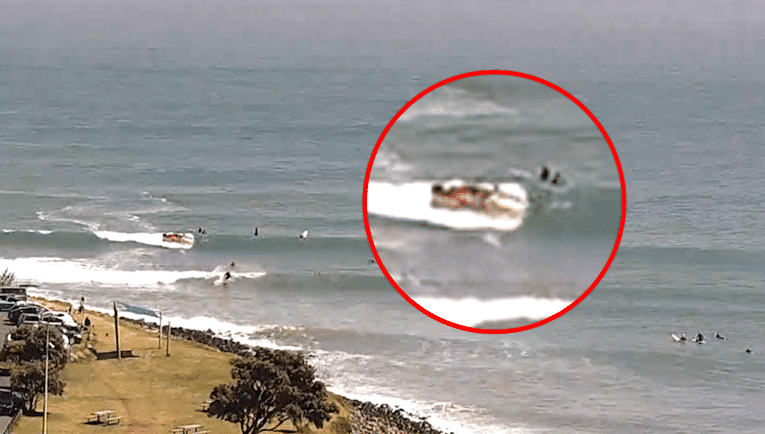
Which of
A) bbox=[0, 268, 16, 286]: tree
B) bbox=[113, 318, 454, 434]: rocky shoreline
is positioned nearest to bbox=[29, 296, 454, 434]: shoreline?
bbox=[113, 318, 454, 434]: rocky shoreline

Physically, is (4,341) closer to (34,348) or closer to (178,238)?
(34,348)

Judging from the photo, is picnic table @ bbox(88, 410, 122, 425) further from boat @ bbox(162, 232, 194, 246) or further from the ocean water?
boat @ bbox(162, 232, 194, 246)

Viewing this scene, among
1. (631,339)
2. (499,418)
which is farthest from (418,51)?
(499,418)

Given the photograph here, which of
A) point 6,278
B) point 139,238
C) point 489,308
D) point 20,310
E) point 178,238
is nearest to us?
point 489,308

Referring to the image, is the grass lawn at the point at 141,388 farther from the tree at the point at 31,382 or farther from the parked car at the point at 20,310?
the parked car at the point at 20,310

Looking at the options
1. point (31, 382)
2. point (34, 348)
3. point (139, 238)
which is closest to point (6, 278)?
point (139, 238)

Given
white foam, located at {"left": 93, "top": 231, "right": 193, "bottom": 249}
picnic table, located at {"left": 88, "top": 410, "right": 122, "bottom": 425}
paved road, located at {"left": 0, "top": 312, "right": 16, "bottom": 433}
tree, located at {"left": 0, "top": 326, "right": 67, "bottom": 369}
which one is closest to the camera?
paved road, located at {"left": 0, "top": 312, "right": 16, "bottom": 433}

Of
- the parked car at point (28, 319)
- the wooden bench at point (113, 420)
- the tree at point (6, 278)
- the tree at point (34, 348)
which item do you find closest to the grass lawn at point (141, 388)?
the wooden bench at point (113, 420)
